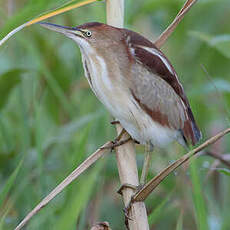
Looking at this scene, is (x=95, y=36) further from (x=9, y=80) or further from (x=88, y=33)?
(x=9, y=80)

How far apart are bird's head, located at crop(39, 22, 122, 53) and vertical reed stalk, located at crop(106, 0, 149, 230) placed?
0.05 meters

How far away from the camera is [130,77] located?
1.53 meters

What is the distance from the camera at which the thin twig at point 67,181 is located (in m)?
1.31

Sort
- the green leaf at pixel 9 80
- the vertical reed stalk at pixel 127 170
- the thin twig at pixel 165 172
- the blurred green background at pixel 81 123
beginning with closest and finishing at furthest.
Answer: the thin twig at pixel 165 172 → the vertical reed stalk at pixel 127 170 → the blurred green background at pixel 81 123 → the green leaf at pixel 9 80

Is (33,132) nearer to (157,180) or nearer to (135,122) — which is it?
(135,122)

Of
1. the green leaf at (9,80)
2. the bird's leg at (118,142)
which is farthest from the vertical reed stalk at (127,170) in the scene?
the green leaf at (9,80)

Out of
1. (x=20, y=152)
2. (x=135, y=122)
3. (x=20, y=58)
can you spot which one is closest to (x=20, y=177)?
(x=20, y=152)

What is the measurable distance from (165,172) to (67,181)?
228 millimetres

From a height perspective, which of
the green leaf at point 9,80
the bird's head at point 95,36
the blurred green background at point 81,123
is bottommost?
the blurred green background at point 81,123

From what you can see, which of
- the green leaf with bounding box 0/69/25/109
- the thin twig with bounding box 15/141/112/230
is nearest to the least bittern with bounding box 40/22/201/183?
the thin twig with bounding box 15/141/112/230

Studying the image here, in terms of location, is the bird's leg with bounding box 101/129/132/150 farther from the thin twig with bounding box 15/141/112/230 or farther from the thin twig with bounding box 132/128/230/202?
the thin twig with bounding box 132/128/230/202

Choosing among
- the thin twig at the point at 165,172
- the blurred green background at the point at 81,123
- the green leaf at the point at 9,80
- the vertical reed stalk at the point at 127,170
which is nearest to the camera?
the thin twig at the point at 165,172

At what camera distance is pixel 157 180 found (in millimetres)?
1342

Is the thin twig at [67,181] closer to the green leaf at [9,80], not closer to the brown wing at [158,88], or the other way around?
the brown wing at [158,88]
